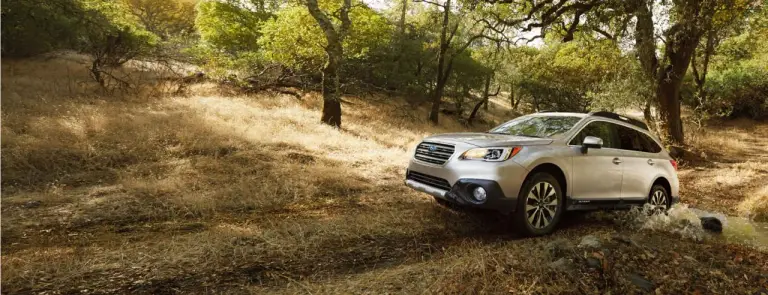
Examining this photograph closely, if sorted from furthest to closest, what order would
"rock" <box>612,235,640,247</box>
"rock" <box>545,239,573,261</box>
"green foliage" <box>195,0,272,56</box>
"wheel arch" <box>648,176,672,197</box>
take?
"green foliage" <box>195,0,272,56</box>
"wheel arch" <box>648,176,672,197</box>
"rock" <box>612,235,640,247</box>
"rock" <box>545,239,573,261</box>

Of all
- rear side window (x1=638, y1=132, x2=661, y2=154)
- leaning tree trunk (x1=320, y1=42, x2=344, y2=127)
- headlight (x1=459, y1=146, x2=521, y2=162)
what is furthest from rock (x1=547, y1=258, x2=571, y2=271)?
leaning tree trunk (x1=320, y1=42, x2=344, y2=127)

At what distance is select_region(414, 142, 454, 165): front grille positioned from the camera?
5316 mm

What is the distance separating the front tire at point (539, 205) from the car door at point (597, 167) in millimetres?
347

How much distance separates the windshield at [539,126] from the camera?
19.2 ft

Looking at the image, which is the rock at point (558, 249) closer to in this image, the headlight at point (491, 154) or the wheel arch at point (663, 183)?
the headlight at point (491, 154)

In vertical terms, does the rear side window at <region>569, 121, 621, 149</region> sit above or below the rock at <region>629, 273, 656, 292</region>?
above

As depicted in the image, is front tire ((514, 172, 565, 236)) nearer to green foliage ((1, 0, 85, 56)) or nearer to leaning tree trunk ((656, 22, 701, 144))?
leaning tree trunk ((656, 22, 701, 144))

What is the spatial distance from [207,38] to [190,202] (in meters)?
21.2

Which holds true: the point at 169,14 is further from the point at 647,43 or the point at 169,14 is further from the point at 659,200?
the point at 659,200

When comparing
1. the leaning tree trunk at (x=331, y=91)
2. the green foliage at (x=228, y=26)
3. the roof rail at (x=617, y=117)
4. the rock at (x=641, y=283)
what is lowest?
the rock at (x=641, y=283)

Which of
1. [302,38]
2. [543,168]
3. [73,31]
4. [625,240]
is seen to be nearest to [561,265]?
[625,240]

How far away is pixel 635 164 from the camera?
6324 mm

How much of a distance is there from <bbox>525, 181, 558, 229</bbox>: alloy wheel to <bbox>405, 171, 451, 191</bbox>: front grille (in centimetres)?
101

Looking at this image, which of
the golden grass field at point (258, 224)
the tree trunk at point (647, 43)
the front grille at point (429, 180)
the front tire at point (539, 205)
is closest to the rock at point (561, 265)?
the golden grass field at point (258, 224)
